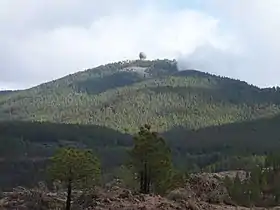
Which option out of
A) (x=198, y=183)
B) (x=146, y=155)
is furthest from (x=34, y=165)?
(x=146, y=155)

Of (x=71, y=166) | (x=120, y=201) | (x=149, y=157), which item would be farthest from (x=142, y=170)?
(x=120, y=201)

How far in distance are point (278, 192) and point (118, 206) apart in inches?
1955

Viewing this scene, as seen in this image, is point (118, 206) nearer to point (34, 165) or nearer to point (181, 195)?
point (181, 195)

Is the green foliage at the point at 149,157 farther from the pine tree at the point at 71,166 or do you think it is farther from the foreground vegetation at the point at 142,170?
the pine tree at the point at 71,166

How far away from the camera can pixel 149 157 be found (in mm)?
68500

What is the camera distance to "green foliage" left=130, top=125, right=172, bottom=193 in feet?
225

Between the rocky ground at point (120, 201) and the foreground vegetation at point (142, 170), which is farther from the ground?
the foreground vegetation at point (142, 170)

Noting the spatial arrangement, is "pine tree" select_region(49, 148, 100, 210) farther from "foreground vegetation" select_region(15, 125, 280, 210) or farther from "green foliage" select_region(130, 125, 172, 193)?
"green foliage" select_region(130, 125, 172, 193)

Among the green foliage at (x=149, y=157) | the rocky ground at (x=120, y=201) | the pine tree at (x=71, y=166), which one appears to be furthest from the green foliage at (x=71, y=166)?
the green foliage at (x=149, y=157)

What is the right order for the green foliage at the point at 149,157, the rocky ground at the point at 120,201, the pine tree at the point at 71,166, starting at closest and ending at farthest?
1. the rocky ground at the point at 120,201
2. the pine tree at the point at 71,166
3. the green foliage at the point at 149,157

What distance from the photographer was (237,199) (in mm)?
81375

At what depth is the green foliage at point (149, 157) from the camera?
68.4 meters

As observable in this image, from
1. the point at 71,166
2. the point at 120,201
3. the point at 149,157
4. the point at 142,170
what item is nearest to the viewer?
the point at 120,201

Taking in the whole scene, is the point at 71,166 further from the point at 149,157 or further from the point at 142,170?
the point at 142,170
